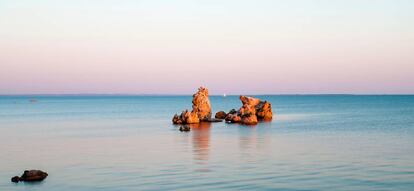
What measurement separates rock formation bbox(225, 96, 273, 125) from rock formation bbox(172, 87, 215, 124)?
4461 mm

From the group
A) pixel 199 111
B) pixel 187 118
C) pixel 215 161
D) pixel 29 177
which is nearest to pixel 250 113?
pixel 199 111

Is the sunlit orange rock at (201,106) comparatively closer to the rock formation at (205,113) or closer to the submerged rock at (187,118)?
the rock formation at (205,113)

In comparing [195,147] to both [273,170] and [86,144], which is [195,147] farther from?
[273,170]

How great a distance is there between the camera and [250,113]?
105 metres

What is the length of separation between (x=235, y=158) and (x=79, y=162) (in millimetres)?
13972

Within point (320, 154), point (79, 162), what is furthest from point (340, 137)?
point (79, 162)

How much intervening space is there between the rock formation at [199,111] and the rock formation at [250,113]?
4461 millimetres

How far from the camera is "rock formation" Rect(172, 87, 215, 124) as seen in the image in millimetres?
102688

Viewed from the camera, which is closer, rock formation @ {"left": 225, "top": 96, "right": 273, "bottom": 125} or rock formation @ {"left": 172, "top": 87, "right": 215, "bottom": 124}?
rock formation @ {"left": 225, "top": 96, "right": 273, "bottom": 125}

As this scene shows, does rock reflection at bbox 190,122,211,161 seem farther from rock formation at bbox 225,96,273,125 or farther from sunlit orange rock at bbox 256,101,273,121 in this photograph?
sunlit orange rock at bbox 256,101,273,121

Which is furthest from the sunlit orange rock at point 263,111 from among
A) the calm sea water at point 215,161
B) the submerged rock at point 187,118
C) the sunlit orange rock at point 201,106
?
the calm sea water at point 215,161

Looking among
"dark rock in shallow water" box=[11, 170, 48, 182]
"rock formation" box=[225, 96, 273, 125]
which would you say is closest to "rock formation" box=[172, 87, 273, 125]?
"rock formation" box=[225, 96, 273, 125]

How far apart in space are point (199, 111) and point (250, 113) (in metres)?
10.1

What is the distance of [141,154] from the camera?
2116 inches
